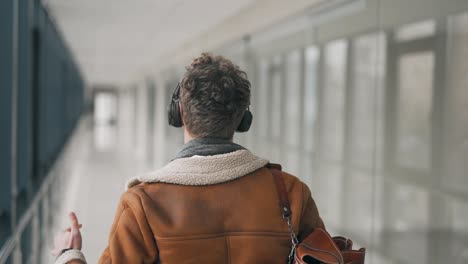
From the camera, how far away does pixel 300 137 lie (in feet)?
17.7

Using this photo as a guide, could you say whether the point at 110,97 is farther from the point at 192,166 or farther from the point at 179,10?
the point at 192,166

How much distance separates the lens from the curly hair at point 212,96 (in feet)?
4.85

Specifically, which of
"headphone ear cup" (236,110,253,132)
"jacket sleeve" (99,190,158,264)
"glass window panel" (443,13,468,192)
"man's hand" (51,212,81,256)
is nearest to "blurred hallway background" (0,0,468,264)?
"glass window panel" (443,13,468,192)

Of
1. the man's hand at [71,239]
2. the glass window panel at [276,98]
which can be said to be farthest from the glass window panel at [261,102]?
the man's hand at [71,239]

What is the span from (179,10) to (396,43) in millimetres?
3691

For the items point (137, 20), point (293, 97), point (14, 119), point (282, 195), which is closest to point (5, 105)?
point (14, 119)

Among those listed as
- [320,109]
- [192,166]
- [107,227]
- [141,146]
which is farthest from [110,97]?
[192,166]

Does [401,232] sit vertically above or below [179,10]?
below

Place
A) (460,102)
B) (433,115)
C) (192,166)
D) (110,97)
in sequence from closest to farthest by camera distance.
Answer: (192,166) < (460,102) < (433,115) < (110,97)

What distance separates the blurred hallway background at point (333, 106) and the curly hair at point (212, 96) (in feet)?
5.22

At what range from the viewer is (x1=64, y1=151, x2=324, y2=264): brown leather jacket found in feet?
4.56

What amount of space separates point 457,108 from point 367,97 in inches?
40.6

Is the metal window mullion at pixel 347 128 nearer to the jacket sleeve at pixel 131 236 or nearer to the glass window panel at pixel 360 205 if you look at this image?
the glass window panel at pixel 360 205

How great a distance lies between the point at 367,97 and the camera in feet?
13.0
